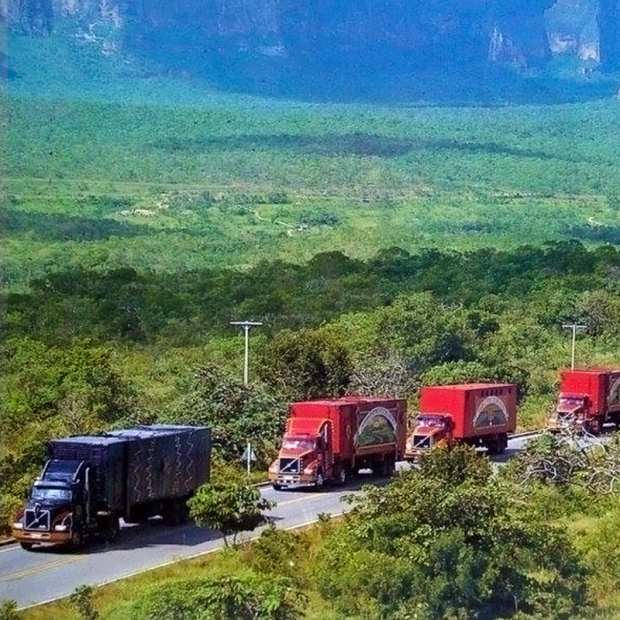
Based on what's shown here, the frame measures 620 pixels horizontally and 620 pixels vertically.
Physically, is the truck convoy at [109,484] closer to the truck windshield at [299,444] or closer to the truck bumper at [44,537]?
the truck bumper at [44,537]

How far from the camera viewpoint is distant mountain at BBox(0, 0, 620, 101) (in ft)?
146

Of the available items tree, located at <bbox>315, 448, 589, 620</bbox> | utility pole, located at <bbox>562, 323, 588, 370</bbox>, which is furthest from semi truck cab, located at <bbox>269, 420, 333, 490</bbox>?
utility pole, located at <bbox>562, 323, 588, 370</bbox>

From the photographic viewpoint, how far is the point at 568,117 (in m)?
51.5

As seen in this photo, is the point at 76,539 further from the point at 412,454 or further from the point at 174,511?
the point at 412,454

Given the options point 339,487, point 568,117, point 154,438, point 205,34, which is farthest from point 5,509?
point 568,117

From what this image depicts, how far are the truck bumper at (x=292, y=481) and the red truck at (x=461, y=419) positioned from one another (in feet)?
8.15

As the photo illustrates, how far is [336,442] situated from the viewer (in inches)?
731

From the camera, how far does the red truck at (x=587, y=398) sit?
25047 mm

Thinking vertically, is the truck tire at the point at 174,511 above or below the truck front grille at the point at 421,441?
below

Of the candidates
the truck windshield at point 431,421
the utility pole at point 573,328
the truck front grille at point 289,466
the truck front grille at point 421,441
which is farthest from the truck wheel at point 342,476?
the utility pole at point 573,328

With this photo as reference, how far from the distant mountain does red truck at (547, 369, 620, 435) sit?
2150 cm

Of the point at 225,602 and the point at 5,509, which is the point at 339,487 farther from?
the point at 225,602

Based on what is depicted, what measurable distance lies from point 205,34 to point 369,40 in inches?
240

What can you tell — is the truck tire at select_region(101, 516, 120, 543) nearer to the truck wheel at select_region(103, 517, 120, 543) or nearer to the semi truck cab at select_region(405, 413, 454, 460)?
the truck wheel at select_region(103, 517, 120, 543)
